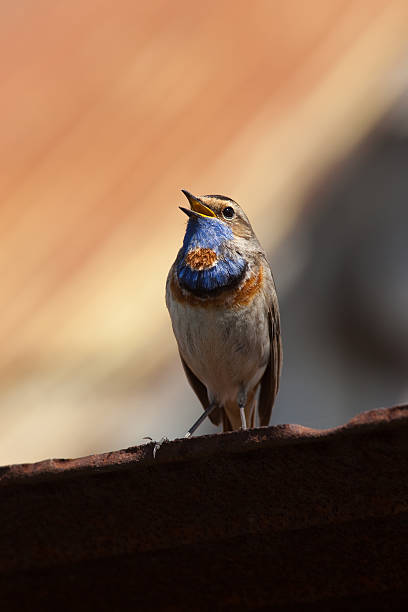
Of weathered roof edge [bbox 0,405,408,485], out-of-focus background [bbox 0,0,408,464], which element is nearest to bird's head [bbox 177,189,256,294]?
out-of-focus background [bbox 0,0,408,464]

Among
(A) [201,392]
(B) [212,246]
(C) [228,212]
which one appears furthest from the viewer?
(A) [201,392]

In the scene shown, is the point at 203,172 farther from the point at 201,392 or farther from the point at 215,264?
the point at 215,264

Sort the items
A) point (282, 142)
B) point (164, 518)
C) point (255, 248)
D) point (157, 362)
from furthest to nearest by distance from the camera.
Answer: point (282, 142) → point (157, 362) → point (255, 248) → point (164, 518)

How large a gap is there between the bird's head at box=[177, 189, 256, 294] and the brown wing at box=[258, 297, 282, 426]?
0.33 m

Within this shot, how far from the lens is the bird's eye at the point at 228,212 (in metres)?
5.05

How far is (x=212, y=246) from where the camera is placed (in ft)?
15.5

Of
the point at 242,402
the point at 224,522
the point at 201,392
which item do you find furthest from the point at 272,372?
the point at 224,522

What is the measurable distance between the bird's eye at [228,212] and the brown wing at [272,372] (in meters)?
0.53

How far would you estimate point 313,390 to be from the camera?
6.38 m

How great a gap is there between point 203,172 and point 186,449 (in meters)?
4.08

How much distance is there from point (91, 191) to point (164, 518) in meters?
3.93

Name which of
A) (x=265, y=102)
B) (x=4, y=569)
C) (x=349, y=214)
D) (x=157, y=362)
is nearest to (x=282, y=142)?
(x=265, y=102)

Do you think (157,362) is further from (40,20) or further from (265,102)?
(40,20)

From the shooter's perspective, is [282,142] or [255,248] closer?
[255,248]
